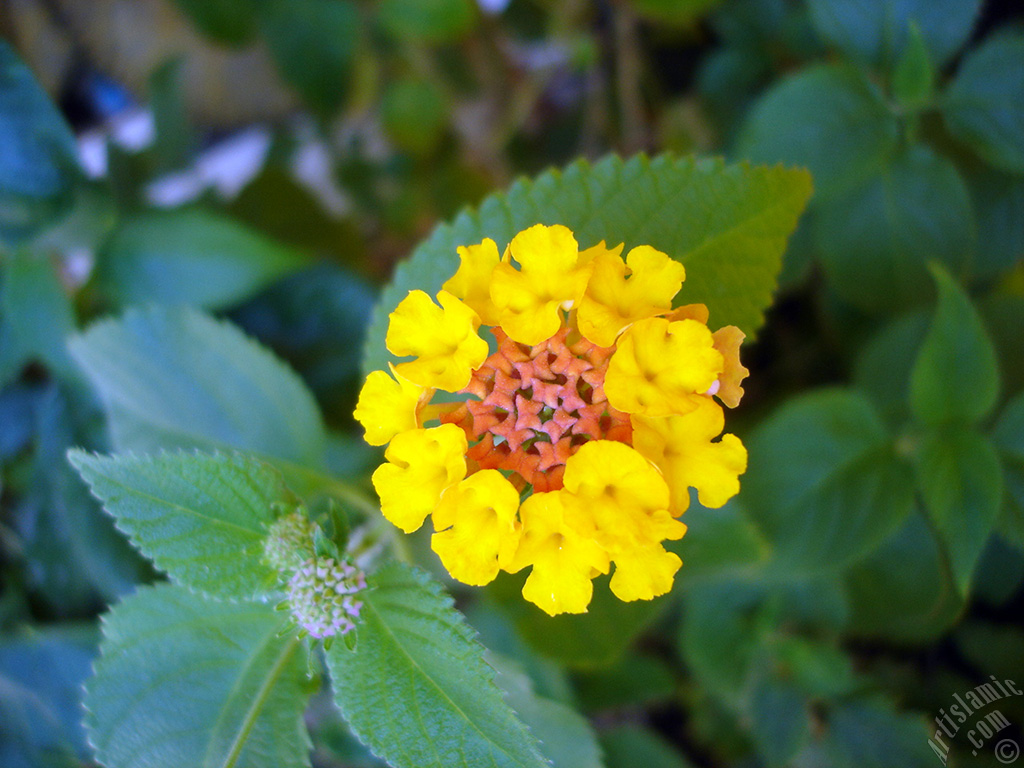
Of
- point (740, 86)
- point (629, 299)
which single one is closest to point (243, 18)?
point (740, 86)

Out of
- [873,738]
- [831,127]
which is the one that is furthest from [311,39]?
[873,738]

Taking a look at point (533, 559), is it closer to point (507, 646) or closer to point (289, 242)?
point (507, 646)

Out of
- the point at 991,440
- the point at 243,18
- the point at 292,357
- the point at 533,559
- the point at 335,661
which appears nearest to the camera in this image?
the point at 533,559

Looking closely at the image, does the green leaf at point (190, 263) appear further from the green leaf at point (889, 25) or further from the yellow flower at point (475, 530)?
the green leaf at point (889, 25)

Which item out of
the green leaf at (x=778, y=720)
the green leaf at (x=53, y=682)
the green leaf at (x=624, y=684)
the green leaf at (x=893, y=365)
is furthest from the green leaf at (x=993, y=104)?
the green leaf at (x=53, y=682)

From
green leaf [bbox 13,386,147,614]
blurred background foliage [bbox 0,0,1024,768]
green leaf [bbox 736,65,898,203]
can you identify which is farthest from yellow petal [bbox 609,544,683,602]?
green leaf [bbox 13,386,147,614]

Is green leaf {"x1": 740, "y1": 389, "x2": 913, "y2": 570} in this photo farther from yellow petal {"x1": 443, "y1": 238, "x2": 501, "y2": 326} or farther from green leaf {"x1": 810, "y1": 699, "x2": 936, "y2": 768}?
yellow petal {"x1": 443, "y1": 238, "x2": 501, "y2": 326}
